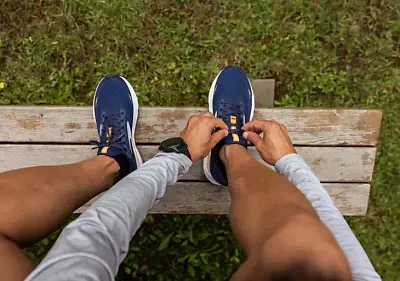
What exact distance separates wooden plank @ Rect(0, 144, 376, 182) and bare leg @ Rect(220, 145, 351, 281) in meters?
0.52

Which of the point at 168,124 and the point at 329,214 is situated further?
the point at 168,124

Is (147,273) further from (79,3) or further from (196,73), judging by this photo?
(79,3)

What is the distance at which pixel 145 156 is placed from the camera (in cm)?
198

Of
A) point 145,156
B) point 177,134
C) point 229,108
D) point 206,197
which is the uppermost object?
point 229,108

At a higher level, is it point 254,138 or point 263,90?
point 263,90

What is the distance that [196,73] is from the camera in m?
2.37

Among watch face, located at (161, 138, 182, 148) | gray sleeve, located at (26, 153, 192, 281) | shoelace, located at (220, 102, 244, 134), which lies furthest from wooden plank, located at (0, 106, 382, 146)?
gray sleeve, located at (26, 153, 192, 281)

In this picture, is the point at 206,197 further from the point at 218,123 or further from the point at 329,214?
the point at 329,214

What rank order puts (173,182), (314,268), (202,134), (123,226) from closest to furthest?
(314,268)
(123,226)
(173,182)
(202,134)

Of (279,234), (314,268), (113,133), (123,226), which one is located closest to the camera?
(314,268)

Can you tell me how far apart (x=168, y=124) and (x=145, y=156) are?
196mm

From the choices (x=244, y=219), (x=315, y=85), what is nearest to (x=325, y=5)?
(x=315, y=85)

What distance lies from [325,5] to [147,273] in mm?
1908

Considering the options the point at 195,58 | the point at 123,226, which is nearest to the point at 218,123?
the point at 195,58
